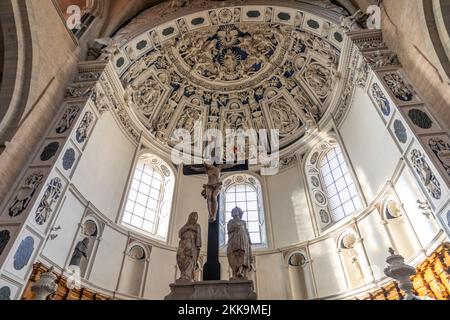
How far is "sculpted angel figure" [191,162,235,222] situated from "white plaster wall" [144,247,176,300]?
17.6 feet

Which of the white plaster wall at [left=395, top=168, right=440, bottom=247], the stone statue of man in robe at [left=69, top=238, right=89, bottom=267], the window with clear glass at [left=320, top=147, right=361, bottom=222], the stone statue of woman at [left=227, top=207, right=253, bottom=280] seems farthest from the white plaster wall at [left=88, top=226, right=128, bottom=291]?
the white plaster wall at [left=395, top=168, right=440, bottom=247]

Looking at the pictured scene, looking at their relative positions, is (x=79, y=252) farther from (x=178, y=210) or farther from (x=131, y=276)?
(x=178, y=210)

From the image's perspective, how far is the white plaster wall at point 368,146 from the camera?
1006 cm

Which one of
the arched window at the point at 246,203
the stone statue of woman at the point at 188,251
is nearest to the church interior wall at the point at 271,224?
the arched window at the point at 246,203

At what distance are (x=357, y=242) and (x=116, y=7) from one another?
46.0 ft

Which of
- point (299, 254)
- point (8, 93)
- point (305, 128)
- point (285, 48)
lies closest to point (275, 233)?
point (299, 254)

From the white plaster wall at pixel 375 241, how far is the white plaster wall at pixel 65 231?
9319mm

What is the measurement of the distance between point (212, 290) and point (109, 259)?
21.6 ft

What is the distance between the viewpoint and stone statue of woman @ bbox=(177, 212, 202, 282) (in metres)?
6.09

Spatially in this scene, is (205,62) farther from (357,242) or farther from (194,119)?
(357,242)

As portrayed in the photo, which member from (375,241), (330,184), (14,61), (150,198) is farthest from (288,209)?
(14,61)

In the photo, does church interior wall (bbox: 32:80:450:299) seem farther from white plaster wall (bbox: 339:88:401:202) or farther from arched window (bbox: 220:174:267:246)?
arched window (bbox: 220:174:267:246)

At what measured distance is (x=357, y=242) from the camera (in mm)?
10828

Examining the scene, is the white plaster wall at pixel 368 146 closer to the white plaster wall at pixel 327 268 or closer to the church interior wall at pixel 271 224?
the church interior wall at pixel 271 224
